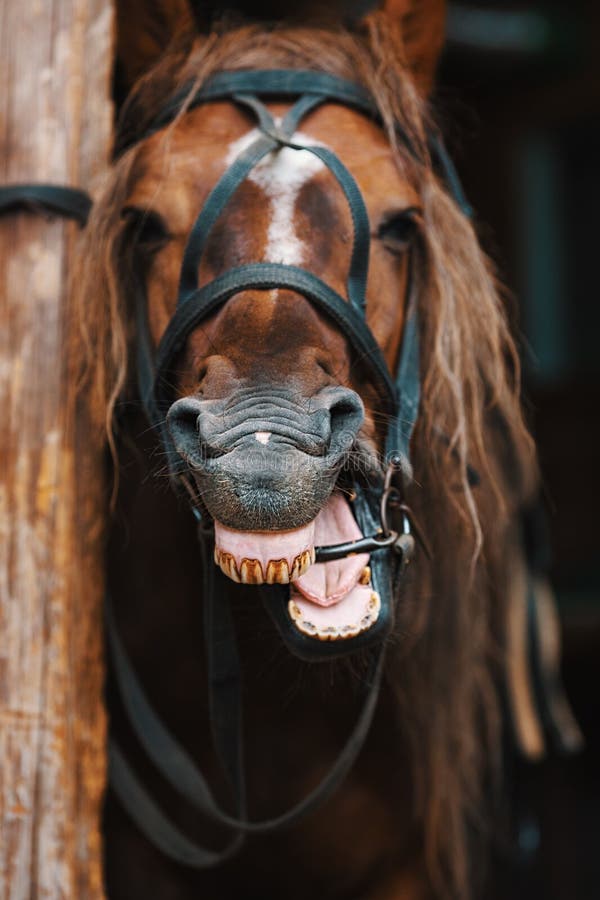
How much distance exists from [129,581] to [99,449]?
0.32 metres

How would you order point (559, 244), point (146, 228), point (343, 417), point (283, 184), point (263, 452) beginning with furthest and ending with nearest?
1. point (559, 244)
2. point (146, 228)
3. point (283, 184)
4. point (343, 417)
5. point (263, 452)

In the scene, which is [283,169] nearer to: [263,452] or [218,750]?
[263,452]

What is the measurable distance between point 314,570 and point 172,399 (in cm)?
33

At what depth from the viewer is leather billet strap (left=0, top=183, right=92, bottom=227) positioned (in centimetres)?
148

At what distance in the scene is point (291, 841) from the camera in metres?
1.82

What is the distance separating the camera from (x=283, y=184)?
1399mm

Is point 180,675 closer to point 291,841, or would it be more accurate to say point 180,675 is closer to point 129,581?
point 129,581

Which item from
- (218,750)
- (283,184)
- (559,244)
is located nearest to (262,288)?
(283,184)

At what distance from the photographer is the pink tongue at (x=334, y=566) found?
1271 mm

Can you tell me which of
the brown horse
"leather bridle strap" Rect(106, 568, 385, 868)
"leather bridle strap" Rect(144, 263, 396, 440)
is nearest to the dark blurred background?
the brown horse

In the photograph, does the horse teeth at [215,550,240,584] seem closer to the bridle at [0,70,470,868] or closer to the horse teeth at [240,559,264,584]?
the horse teeth at [240,559,264,584]

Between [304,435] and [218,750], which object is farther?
[218,750]

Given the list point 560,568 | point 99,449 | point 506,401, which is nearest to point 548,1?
point 560,568

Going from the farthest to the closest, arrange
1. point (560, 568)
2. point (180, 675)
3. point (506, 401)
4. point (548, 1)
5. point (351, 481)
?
point (560, 568), point (548, 1), point (180, 675), point (506, 401), point (351, 481)
